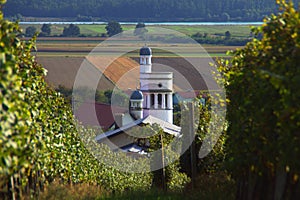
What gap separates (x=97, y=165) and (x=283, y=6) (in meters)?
16.3

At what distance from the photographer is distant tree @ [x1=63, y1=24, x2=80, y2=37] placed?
167m

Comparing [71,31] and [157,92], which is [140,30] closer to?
[71,31]

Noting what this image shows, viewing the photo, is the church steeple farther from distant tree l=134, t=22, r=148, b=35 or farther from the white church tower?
distant tree l=134, t=22, r=148, b=35

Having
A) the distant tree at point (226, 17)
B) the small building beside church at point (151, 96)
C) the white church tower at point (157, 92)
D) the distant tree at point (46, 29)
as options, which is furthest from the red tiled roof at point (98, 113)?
the distant tree at point (226, 17)

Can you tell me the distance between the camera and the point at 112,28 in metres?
170

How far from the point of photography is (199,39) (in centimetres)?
15288

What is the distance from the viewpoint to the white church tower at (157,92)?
10656 cm

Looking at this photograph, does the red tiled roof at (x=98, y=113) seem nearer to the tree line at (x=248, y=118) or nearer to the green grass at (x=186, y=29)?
the green grass at (x=186, y=29)

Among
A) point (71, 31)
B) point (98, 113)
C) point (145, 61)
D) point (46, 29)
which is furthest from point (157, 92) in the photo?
point (46, 29)

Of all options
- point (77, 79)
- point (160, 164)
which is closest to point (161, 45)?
point (77, 79)

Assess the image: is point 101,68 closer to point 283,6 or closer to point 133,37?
point 133,37

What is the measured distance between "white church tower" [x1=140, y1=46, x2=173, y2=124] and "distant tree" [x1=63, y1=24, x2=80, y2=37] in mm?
56006

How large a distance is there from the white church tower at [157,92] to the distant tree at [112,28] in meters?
56.0

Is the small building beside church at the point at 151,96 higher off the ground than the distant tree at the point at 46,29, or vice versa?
the distant tree at the point at 46,29
